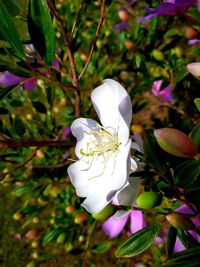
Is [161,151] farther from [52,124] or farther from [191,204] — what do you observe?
[52,124]

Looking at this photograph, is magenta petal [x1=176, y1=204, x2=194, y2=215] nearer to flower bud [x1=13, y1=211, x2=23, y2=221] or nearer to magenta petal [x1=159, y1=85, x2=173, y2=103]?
magenta petal [x1=159, y1=85, x2=173, y2=103]

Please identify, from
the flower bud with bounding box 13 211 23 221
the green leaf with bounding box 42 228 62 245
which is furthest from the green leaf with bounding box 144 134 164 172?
the flower bud with bounding box 13 211 23 221

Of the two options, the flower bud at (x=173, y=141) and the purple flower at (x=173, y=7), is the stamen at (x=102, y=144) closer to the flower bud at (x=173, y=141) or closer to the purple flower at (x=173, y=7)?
the flower bud at (x=173, y=141)

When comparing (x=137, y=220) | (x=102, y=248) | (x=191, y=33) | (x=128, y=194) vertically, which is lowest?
(x=102, y=248)

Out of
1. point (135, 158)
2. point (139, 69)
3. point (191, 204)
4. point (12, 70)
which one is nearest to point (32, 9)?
point (12, 70)

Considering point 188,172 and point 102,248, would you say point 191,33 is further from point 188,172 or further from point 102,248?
point 102,248

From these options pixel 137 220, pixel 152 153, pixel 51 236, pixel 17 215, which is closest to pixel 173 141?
pixel 152 153
